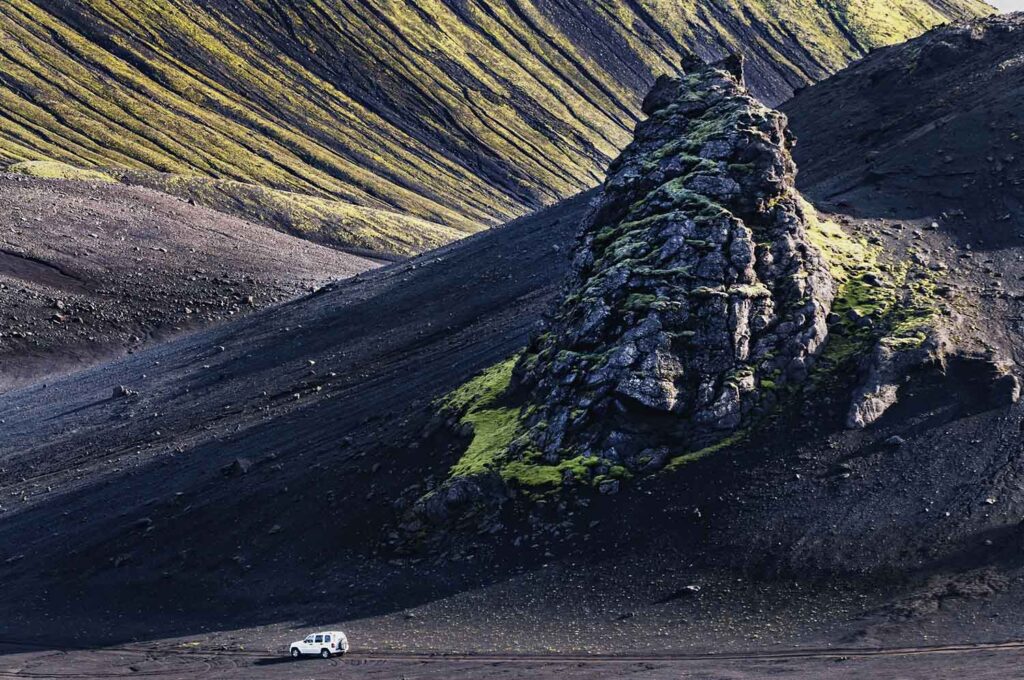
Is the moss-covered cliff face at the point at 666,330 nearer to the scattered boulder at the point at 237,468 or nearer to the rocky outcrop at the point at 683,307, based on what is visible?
the rocky outcrop at the point at 683,307

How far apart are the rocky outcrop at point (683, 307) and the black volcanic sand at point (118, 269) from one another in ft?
183

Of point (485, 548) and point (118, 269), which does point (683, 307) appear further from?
point (118, 269)

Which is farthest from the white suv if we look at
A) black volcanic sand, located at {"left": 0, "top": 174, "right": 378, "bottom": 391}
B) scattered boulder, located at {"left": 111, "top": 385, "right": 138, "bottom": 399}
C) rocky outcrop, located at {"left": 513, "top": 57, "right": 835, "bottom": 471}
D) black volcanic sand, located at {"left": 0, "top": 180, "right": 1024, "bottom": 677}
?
black volcanic sand, located at {"left": 0, "top": 174, "right": 378, "bottom": 391}

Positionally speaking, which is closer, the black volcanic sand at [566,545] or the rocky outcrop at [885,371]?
the black volcanic sand at [566,545]

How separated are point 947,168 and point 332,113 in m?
146

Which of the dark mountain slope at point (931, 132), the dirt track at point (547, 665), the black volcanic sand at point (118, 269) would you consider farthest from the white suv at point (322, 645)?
the black volcanic sand at point (118, 269)

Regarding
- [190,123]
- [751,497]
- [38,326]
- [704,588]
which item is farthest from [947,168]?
[190,123]

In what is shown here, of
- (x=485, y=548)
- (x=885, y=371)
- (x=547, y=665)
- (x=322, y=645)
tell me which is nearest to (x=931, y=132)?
(x=885, y=371)

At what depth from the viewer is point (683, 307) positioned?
167 feet

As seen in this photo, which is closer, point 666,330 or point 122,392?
point 666,330

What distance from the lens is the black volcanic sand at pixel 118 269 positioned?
324 ft

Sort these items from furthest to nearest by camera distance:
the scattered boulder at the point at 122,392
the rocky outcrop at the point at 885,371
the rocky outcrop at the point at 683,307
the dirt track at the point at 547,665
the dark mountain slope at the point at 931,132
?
the scattered boulder at the point at 122,392
the dark mountain slope at the point at 931,132
the rocky outcrop at the point at 683,307
the rocky outcrop at the point at 885,371
the dirt track at the point at 547,665

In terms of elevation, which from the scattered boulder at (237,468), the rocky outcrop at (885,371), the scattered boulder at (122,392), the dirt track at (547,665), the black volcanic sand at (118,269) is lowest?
the dirt track at (547,665)

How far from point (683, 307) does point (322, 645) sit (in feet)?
69.2
